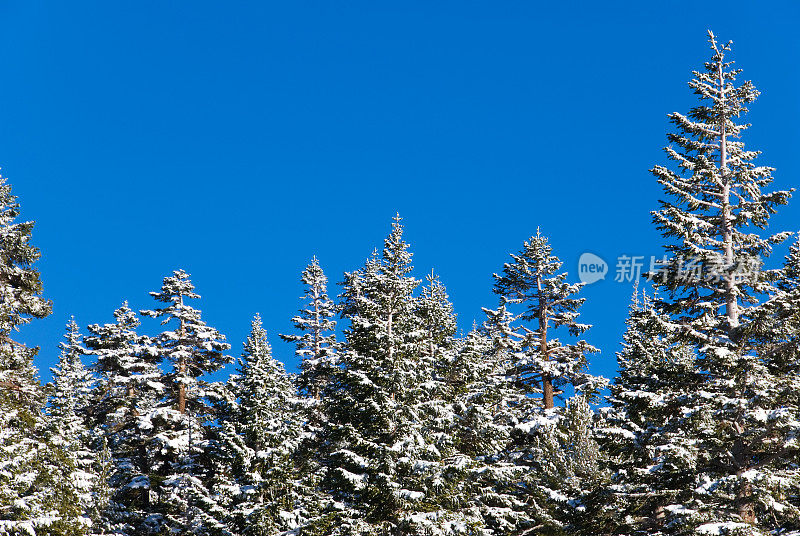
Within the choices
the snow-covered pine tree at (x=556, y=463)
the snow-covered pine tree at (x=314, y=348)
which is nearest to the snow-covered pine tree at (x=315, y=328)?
the snow-covered pine tree at (x=314, y=348)

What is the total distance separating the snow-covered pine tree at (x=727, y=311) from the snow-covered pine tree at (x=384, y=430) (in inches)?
385

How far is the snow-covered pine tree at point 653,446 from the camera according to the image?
20.6 meters

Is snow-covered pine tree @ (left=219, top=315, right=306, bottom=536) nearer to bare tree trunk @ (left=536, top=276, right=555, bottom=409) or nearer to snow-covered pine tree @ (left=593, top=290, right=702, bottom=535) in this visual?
bare tree trunk @ (left=536, top=276, right=555, bottom=409)

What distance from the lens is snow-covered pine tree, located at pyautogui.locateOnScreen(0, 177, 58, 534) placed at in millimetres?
22547

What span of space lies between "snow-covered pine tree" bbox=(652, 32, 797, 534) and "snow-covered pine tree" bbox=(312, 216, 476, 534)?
978 centimetres

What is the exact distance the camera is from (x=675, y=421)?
21422 mm

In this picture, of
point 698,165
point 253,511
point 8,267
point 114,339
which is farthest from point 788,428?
point 114,339

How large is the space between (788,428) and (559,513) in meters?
8.38

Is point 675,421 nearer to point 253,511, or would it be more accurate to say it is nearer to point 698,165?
point 698,165

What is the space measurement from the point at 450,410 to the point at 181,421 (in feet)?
46.0

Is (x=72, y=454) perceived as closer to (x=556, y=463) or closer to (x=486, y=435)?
(x=486, y=435)

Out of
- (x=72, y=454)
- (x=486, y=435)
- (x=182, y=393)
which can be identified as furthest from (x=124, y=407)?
(x=486, y=435)

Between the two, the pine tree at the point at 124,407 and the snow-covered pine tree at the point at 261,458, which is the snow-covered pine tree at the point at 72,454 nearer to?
the pine tree at the point at 124,407

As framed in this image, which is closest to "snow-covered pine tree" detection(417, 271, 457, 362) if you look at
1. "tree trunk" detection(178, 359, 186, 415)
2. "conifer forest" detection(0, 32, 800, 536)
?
"conifer forest" detection(0, 32, 800, 536)
